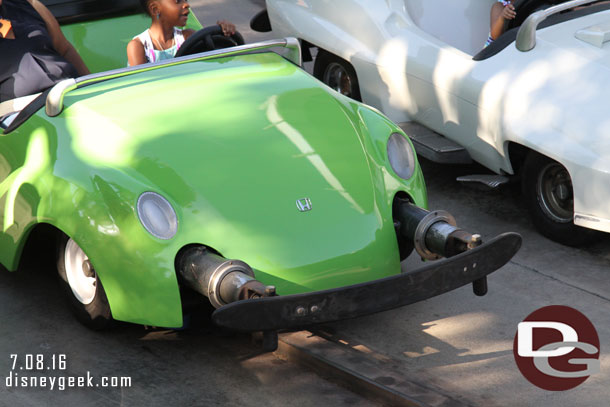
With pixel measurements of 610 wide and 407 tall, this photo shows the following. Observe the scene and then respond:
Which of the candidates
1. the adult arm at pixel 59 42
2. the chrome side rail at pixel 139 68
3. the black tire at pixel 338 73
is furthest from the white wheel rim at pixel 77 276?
the black tire at pixel 338 73

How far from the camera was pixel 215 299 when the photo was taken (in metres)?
3.96

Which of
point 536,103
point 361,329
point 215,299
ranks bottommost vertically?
point 361,329

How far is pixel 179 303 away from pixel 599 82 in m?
2.53

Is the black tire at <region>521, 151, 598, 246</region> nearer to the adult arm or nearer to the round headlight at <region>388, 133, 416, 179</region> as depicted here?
the round headlight at <region>388, 133, 416, 179</region>

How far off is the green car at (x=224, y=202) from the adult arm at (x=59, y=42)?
2.53 feet

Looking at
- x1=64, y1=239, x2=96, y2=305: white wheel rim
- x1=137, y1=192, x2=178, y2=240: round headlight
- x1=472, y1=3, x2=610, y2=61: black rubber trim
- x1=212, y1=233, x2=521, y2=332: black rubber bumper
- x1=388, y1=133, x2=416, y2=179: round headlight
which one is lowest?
x1=64, y1=239, x2=96, y2=305: white wheel rim

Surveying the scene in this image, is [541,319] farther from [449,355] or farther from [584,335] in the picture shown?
[449,355]

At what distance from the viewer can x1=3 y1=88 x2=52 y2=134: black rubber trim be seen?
4844 millimetres

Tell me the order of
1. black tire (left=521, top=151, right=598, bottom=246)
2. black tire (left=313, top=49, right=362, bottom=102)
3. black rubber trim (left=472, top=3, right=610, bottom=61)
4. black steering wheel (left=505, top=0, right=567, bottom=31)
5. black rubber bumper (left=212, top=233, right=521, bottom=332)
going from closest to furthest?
black rubber bumper (left=212, top=233, right=521, bottom=332) → black tire (left=521, top=151, right=598, bottom=246) → black rubber trim (left=472, top=3, right=610, bottom=61) → black steering wheel (left=505, top=0, right=567, bottom=31) → black tire (left=313, top=49, right=362, bottom=102)

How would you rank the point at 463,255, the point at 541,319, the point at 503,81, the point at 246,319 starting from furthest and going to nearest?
the point at 503,81, the point at 541,319, the point at 463,255, the point at 246,319

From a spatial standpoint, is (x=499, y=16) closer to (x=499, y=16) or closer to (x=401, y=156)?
(x=499, y=16)

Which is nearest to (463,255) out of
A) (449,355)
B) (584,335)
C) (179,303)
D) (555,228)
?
(449,355)

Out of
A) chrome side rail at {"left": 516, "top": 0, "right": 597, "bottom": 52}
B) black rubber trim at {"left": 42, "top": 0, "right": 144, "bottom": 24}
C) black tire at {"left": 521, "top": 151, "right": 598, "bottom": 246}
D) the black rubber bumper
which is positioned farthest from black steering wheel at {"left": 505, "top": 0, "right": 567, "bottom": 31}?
the black rubber bumper

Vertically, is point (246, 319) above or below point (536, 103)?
below
